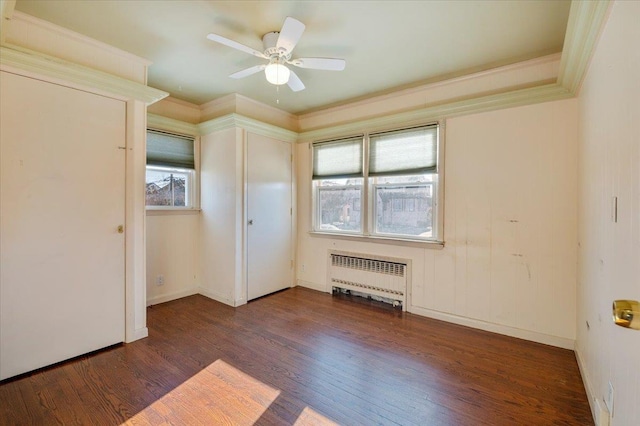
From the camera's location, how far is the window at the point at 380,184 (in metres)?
3.30

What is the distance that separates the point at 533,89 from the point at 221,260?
3.77 meters

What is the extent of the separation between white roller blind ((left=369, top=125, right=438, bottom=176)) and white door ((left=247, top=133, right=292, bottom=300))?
1.30 metres

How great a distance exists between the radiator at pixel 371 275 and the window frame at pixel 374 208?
0.86 feet

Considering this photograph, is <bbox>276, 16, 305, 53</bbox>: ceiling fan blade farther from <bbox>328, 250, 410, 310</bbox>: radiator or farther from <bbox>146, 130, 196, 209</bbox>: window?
<bbox>328, 250, 410, 310</bbox>: radiator

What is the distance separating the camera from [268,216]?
397cm

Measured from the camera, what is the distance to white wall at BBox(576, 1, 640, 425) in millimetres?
1120

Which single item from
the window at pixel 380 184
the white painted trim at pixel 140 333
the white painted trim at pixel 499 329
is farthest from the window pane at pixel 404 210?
the white painted trim at pixel 140 333

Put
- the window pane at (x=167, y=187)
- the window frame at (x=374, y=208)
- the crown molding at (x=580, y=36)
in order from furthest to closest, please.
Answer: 1. the window pane at (x=167, y=187)
2. the window frame at (x=374, y=208)
3. the crown molding at (x=580, y=36)

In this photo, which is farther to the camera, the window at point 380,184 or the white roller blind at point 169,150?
the white roller blind at point 169,150

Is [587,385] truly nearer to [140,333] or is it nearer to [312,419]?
[312,419]

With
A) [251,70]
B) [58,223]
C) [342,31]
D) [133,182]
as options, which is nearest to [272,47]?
[251,70]

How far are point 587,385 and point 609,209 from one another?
1.29 metres

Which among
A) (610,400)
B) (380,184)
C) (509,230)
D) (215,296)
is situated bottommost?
(215,296)

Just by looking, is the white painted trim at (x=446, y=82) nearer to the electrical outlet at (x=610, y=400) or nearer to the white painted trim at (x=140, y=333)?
the electrical outlet at (x=610, y=400)
